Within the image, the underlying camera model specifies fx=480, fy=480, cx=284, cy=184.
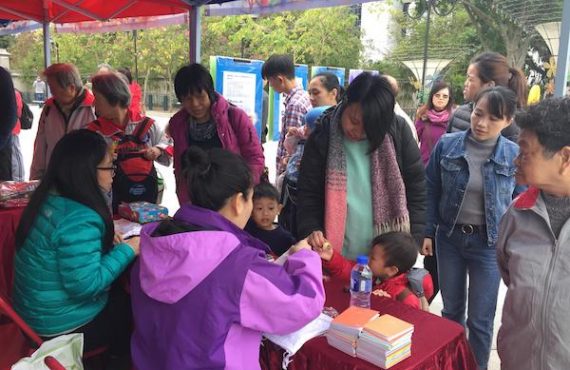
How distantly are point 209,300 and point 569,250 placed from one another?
1.04m

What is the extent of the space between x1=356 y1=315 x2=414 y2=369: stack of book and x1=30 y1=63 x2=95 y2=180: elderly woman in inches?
105

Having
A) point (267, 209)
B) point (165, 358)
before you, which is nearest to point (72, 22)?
point (267, 209)

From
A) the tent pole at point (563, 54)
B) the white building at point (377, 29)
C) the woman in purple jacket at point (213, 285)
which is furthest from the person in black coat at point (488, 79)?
the white building at point (377, 29)

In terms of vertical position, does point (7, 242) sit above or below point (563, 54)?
below

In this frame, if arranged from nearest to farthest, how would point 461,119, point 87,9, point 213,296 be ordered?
1. point 213,296
2. point 461,119
3. point 87,9

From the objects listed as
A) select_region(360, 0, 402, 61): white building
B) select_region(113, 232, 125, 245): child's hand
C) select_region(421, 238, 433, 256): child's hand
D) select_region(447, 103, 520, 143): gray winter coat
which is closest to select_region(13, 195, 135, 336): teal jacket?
select_region(113, 232, 125, 245): child's hand

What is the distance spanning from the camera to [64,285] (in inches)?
73.2

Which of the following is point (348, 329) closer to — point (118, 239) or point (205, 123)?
point (118, 239)

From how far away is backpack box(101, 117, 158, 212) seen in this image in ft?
9.74

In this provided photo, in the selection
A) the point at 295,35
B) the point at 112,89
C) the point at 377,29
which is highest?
the point at 377,29

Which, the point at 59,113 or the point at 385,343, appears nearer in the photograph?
the point at 385,343

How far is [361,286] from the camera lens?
5.63 ft

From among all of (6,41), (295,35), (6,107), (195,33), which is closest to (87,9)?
(195,33)

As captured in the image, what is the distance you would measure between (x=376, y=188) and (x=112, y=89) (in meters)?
1.79
